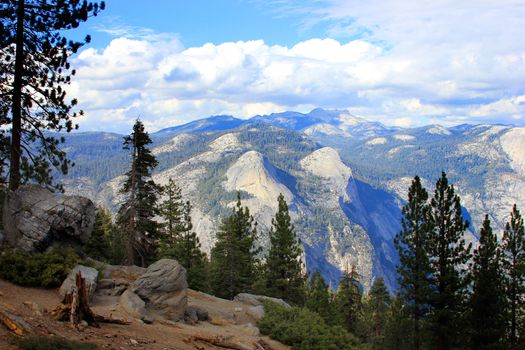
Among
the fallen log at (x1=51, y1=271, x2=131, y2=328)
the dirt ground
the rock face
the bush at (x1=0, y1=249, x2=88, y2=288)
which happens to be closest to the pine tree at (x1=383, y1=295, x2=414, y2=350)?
the dirt ground

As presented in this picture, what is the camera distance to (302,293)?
46406 millimetres

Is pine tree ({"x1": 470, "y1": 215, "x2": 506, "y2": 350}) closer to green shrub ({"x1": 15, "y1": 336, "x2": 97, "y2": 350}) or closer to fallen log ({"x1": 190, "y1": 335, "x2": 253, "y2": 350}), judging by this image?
fallen log ({"x1": 190, "y1": 335, "x2": 253, "y2": 350})

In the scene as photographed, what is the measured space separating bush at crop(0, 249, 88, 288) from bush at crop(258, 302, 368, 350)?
10.1m

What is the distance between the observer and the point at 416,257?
96.9 feet

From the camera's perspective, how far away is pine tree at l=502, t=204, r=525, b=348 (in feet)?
113

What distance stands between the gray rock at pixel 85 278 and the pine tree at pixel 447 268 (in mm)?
20884

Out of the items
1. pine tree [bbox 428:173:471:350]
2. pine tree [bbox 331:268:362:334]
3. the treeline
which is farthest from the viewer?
pine tree [bbox 331:268:362:334]

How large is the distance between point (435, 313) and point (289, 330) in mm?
11887

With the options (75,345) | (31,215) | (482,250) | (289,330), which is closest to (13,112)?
(31,215)

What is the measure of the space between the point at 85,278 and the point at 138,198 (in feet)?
59.9

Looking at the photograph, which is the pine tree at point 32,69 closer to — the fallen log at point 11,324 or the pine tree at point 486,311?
the fallen log at point 11,324

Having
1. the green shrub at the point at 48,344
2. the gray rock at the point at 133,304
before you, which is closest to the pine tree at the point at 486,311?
the gray rock at the point at 133,304

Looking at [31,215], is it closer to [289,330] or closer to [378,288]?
[289,330]

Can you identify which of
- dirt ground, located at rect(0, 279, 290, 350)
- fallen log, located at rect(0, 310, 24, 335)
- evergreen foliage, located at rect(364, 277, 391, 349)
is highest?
fallen log, located at rect(0, 310, 24, 335)
